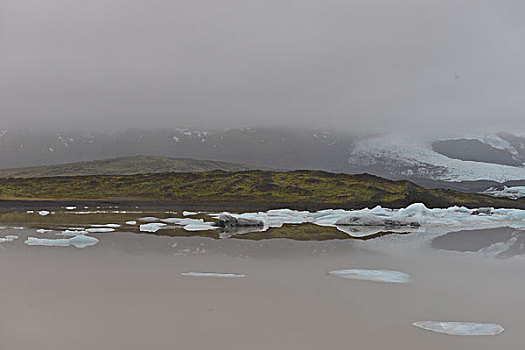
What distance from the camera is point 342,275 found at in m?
9.91

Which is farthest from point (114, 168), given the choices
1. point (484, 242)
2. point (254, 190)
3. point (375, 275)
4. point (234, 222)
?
point (375, 275)

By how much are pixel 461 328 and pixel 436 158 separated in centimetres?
11937

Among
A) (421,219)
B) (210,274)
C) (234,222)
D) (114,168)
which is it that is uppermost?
(114,168)

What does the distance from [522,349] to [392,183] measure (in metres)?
59.6

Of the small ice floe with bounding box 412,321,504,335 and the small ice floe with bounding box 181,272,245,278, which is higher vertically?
the small ice floe with bounding box 412,321,504,335

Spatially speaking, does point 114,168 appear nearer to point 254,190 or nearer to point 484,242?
point 254,190

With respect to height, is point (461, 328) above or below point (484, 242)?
above

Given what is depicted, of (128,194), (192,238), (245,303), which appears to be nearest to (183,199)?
(128,194)

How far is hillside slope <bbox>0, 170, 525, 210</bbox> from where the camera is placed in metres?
55.9

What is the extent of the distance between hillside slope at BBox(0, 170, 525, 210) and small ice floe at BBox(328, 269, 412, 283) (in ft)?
134

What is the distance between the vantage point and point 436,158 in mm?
118375

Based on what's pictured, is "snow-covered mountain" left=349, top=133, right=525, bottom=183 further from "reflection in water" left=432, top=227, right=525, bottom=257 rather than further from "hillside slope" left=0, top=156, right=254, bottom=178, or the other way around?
"reflection in water" left=432, top=227, right=525, bottom=257

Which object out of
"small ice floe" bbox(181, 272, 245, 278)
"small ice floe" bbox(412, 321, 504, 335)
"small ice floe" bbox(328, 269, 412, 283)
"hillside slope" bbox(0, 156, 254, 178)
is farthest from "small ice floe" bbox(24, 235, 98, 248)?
"hillside slope" bbox(0, 156, 254, 178)

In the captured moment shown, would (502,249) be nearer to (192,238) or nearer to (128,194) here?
(192,238)
